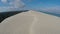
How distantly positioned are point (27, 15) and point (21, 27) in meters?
1.02

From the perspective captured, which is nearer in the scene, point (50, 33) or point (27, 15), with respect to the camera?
point (50, 33)

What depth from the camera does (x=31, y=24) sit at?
7305 millimetres

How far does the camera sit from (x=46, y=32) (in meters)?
6.88

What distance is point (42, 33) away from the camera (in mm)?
6832

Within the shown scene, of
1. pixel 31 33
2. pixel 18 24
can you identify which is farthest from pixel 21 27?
pixel 31 33

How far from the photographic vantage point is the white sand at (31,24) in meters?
6.98

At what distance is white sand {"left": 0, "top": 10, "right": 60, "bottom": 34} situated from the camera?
22.9ft

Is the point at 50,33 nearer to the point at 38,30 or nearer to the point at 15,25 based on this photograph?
the point at 38,30

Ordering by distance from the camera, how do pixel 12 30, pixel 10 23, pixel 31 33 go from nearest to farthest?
pixel 31 33 < pixel 12 30 < pixel 10 23

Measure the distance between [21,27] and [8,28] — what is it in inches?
30.7

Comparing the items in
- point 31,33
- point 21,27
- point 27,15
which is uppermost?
point 27,15

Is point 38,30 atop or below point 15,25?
below

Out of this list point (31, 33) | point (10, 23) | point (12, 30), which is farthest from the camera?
point (10, 23)

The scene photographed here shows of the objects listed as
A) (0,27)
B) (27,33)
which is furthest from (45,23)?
(0,27)
